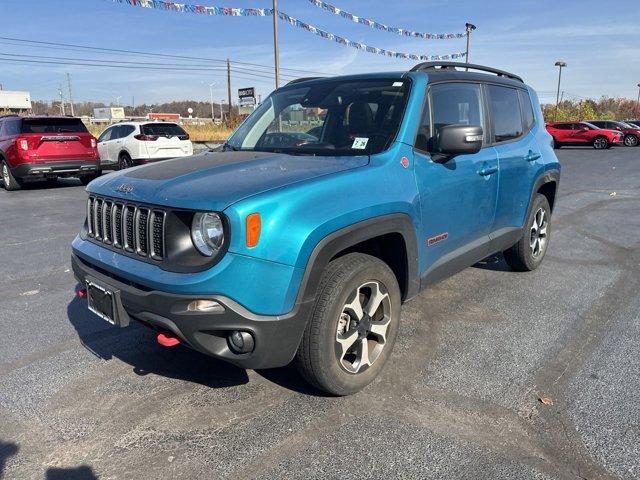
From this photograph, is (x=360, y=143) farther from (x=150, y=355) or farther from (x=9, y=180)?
(x=9, y=180)

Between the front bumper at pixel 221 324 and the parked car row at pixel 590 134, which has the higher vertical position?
the parked car row at pixel 590 134

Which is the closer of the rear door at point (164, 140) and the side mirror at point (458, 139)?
the side mirror at point (458, 139)

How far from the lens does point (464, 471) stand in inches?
94.4

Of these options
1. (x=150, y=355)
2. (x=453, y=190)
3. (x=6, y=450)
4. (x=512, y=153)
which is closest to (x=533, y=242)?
(x=512, y=153)

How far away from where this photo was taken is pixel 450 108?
380 cm

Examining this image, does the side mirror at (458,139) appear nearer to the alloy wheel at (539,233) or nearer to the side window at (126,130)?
the alloy wheel at (539,233)

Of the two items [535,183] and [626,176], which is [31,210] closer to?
[535,183]

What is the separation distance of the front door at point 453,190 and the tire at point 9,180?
11810 millimetres

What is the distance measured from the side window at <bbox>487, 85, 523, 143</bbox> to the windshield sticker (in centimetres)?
154

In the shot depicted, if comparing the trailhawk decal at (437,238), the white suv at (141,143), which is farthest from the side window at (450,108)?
the white suv at (141,143)

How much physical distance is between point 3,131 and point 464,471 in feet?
45.2

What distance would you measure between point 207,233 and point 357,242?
80cm

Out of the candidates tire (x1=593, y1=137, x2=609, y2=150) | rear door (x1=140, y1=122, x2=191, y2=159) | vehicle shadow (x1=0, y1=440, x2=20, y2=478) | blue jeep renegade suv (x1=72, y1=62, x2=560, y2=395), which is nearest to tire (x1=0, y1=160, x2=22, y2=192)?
rear door (x1=140, y1=122, x2=191, y2=159)

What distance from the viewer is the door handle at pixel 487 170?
155 inches
